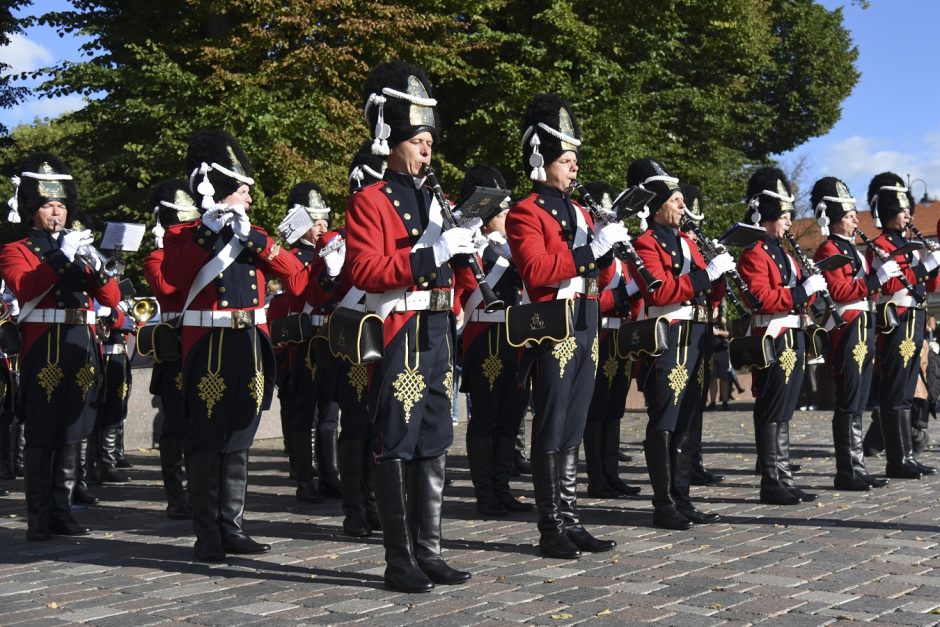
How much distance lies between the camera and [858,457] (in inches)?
379

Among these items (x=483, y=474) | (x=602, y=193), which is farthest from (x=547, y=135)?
(x=602, y=193)

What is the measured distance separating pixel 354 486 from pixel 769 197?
3.78 m

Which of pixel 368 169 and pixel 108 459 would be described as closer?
pixel 368 169

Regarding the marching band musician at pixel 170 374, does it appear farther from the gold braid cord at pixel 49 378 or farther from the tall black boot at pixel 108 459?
the tall black boot at pixel 108 459

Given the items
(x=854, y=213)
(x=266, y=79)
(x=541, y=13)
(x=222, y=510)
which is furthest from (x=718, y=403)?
(x=222, y=510)

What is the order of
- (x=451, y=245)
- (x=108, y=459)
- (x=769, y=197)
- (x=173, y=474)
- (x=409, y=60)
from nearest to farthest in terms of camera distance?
(x=451, y=245), (x=173, y=474), (x=769, y=197), (x=108, y=459), (x=409, y=60)

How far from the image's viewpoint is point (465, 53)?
997 inches

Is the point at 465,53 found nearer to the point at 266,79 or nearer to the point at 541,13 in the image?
the point at 541,13

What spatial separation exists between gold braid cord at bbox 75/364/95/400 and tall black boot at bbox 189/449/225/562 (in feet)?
4.68

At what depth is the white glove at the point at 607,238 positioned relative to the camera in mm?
6758

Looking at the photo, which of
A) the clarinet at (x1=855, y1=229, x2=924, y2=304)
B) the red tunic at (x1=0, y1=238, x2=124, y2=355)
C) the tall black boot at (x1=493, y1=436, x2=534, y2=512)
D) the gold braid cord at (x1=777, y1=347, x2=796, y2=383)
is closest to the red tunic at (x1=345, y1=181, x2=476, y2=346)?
the red tunic at (x1=0, y1=238, x2=124, y2=355)

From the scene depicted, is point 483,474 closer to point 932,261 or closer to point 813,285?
point 813,285

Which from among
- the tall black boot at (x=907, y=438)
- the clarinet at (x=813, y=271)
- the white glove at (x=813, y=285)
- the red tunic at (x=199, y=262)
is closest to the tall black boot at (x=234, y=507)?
the red tunic at (x=199, y=262)

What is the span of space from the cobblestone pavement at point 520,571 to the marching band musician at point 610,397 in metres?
0.36
